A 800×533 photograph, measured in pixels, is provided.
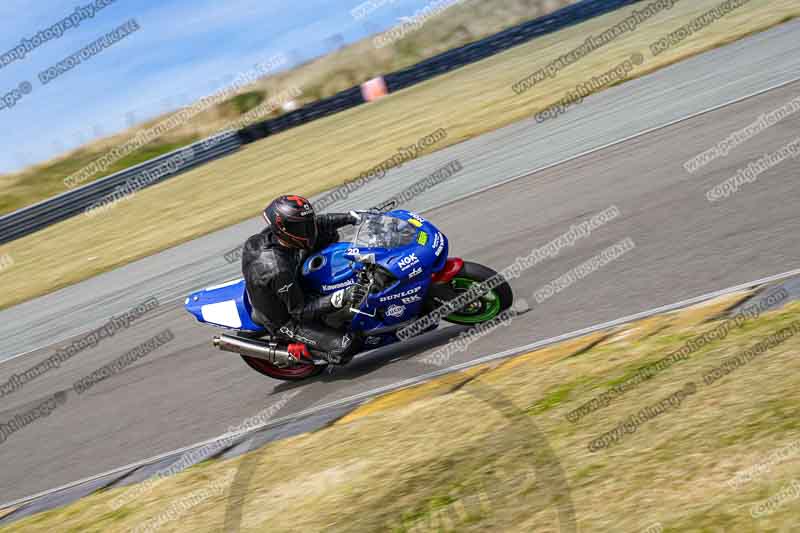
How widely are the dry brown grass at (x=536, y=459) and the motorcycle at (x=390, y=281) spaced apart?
36.8 inches

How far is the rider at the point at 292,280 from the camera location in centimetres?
688

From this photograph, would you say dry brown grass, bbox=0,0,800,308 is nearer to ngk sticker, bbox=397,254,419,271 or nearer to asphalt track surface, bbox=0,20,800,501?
asphalt track surface, bbox=0,20,800,501

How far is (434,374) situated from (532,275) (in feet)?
6.32

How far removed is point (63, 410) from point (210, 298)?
2.45 m

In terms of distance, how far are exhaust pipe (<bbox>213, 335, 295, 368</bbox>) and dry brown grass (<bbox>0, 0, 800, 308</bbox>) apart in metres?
10.1

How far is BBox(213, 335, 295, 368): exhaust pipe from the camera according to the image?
24.4 feet

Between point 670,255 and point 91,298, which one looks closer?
point 670,255

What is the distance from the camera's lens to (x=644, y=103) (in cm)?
1445

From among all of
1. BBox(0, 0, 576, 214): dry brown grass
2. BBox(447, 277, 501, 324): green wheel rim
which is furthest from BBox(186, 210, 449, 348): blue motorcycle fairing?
BBox(0, 0, 576, 214): dry brown grass

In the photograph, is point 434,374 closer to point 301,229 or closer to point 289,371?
point 301,229

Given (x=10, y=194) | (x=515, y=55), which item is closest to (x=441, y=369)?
(x=515, y=55)

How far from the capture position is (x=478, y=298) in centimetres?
721

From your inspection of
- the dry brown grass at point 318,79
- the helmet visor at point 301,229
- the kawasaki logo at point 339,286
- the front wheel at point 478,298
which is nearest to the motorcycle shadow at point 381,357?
the front wheel at point 478,298

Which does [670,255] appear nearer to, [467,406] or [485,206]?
[467,406]
